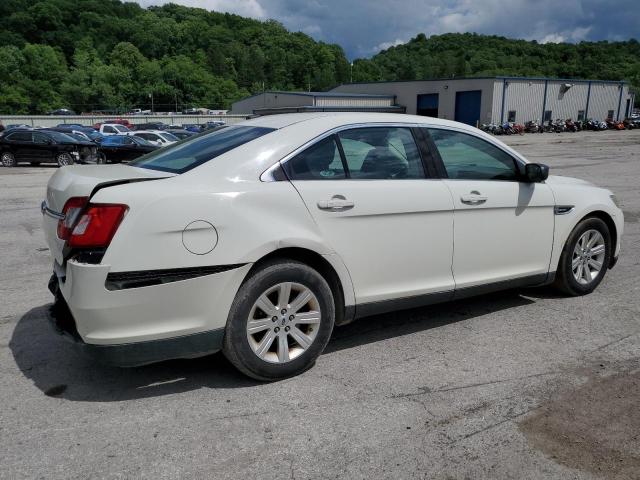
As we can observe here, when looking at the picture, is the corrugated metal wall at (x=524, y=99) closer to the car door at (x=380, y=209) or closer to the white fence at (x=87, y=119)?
the white fence at (x=87, y=119)

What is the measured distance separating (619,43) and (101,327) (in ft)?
576

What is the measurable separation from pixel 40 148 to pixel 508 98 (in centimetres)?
4738

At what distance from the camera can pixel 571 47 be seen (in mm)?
138250

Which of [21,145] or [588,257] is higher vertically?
[588,257]

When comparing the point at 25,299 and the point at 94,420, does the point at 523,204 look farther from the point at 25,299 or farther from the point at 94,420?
the point at 25,299

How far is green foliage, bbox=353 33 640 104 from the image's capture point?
4953 inches

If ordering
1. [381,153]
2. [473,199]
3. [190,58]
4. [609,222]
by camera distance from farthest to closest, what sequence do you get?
[190,58], [609,222], [473,199], [381,153]

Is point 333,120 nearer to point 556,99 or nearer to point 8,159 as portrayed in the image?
point 8,159

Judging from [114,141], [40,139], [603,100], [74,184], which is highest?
[74,184]

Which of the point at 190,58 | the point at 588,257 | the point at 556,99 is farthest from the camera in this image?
the point at 190,58

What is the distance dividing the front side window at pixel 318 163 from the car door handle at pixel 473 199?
1016mm

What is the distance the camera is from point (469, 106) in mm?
59250

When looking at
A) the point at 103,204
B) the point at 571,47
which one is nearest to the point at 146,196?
the point at 103,204

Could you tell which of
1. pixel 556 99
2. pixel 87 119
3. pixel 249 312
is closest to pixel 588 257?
pixel 249 312
